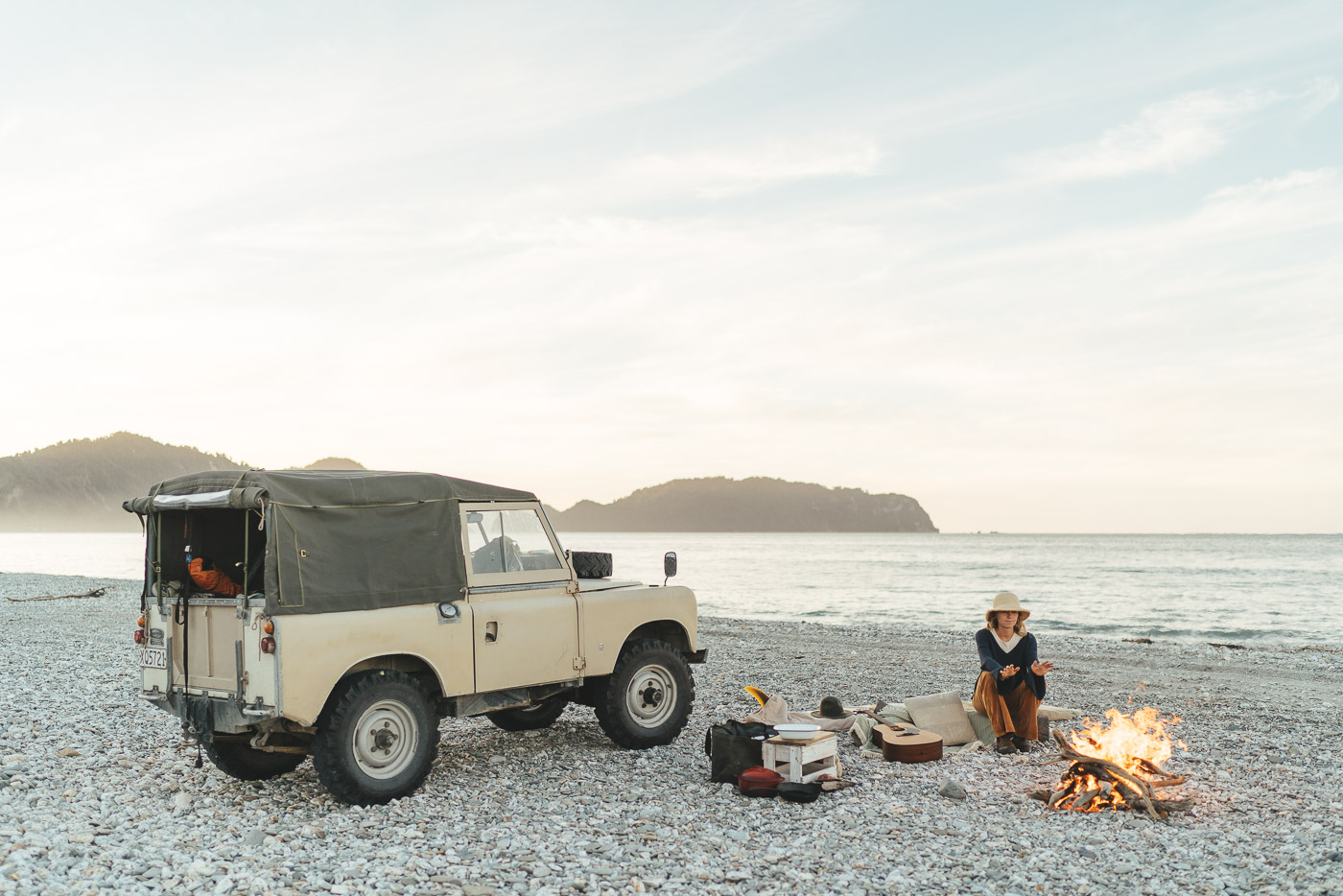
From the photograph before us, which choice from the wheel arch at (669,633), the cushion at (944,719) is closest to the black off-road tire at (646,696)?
the wheel arch at (669,633)

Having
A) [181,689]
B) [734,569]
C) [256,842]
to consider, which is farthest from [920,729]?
[734,569]

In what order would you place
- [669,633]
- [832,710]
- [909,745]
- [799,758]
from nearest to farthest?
[799,758] < [909,745] < [669,633] < [832,710]

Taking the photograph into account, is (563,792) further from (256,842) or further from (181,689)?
(181,689)

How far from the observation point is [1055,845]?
610 cm

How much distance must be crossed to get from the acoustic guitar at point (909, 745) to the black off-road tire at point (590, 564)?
9.62 feet

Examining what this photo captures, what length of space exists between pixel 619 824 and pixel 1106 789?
11.8 ft

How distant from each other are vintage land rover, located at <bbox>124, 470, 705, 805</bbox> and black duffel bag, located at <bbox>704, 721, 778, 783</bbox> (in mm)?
1172

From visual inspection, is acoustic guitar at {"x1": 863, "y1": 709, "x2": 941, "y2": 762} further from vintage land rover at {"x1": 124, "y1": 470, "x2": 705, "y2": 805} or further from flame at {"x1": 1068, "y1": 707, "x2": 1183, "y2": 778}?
vintage land rover at {"x1": 124, "y1": 470, "x2": 705, "y2": 805}

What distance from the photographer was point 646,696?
878 cm

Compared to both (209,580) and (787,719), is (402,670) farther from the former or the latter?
(787,719)

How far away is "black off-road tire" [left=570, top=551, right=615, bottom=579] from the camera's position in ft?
28.6

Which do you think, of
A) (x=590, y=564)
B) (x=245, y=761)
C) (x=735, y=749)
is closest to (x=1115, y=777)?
(x=735, y=749)

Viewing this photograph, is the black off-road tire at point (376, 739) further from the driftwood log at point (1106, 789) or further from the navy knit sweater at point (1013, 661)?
the navy knit sweater at point (1013, 661)

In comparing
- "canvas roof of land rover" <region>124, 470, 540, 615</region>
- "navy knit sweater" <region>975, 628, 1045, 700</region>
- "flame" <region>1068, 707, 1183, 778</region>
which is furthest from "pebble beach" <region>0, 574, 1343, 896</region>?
"canvas roof of land rover" <region>124, 470, 540, 615</region>
